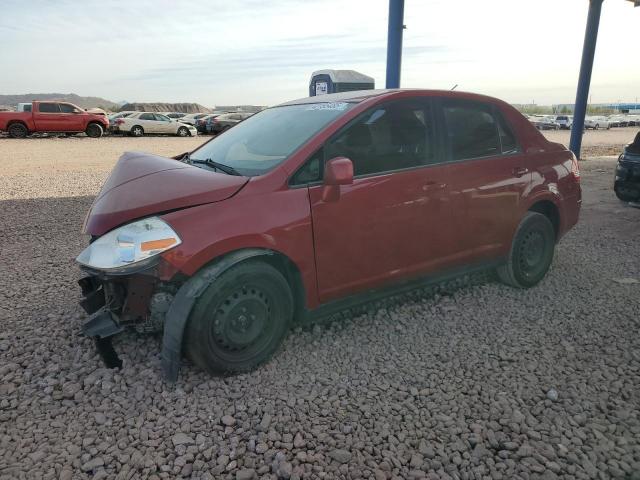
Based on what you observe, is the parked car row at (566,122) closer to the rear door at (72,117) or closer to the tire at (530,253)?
the rear door at (72,117)

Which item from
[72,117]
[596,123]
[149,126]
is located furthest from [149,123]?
[596,123]

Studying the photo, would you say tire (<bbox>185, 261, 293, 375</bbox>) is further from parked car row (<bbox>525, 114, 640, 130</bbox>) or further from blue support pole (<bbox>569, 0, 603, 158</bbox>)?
parked car row (<bbox>525, 114, 640, 130</bbox>)

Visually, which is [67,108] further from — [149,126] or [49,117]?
[149,126]

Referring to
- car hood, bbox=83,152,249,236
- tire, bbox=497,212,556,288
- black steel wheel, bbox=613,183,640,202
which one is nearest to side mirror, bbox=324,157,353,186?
car hood, bbox=83,152,249,236

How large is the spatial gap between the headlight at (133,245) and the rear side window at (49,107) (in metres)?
21.6

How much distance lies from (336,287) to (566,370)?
5.09ft

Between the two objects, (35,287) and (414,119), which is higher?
(414,119)

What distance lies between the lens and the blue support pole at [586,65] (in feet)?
41.3

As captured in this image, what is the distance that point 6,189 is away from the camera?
8.86m

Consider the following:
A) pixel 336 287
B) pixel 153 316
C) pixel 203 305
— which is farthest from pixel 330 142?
pixel 153 316

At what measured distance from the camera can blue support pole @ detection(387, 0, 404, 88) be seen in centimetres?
848

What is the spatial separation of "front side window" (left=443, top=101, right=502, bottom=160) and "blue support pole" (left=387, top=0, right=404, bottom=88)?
5222 mm

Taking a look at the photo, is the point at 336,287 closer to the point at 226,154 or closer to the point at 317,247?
the point at 317,247

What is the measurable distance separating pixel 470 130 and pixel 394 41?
5.59 meters
